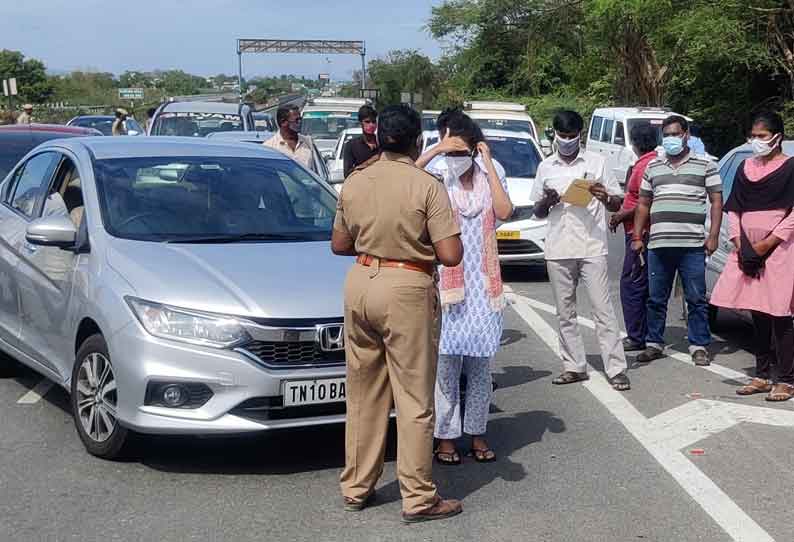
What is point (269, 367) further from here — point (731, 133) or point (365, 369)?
point (731, 133)

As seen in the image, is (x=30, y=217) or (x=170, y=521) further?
(x=30, y=217)

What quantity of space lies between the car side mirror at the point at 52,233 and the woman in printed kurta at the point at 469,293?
80.7 inches

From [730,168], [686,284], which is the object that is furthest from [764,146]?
[730,168]

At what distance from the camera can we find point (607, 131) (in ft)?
90.6

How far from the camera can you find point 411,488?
5422mm

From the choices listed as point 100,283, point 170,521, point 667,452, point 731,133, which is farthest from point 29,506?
point 731,133

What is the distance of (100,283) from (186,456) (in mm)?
1038

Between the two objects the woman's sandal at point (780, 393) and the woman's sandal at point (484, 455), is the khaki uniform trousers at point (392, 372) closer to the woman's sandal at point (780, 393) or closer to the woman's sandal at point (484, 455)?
the woman's sandal at point (484, 455)

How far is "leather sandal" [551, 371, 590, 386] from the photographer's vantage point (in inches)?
332

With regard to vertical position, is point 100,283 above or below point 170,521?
above

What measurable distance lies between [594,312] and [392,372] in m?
3.32

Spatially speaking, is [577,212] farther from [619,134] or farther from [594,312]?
[619,134]

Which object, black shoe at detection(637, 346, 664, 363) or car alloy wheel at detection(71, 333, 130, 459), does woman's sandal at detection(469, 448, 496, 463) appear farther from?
black shoe at detection(637, 346, 664, 363)

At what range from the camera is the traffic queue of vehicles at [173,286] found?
19.6ft
